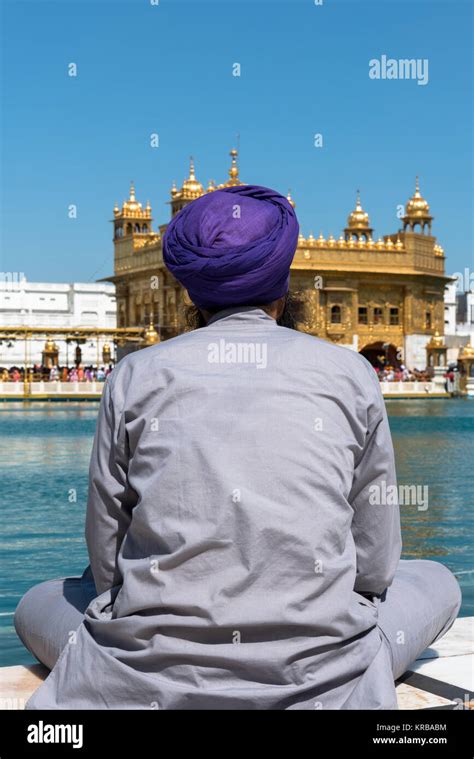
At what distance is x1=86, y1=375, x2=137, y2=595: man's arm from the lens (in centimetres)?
219

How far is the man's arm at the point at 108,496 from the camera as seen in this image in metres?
2.19

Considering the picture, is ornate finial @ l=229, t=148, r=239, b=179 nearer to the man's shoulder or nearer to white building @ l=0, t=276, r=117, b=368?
white building @ l=0, t=276, r=117, b=368

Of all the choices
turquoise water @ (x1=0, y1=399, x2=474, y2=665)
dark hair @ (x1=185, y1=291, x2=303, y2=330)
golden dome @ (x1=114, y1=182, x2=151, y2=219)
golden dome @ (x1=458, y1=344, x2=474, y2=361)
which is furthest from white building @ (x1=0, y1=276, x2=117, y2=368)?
dark hair @ (x1=185, y1=291, x2=303, y2=330)

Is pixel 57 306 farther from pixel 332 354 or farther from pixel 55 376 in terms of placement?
pixel 332 354

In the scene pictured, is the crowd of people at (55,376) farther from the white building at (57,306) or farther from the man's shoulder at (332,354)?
the man's shoulder at (332,354)

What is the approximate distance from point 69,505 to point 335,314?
150 ft

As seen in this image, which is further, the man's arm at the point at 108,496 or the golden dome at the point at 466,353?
the golden dome at the point at 466,353

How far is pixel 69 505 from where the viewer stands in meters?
10.4

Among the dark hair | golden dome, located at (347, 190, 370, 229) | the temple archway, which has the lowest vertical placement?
the temple archway

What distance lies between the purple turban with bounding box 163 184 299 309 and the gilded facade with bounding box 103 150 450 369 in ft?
162

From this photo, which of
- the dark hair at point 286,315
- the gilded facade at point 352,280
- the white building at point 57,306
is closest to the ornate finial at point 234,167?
the gilded facade at point 352,280

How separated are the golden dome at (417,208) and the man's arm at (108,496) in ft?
195
